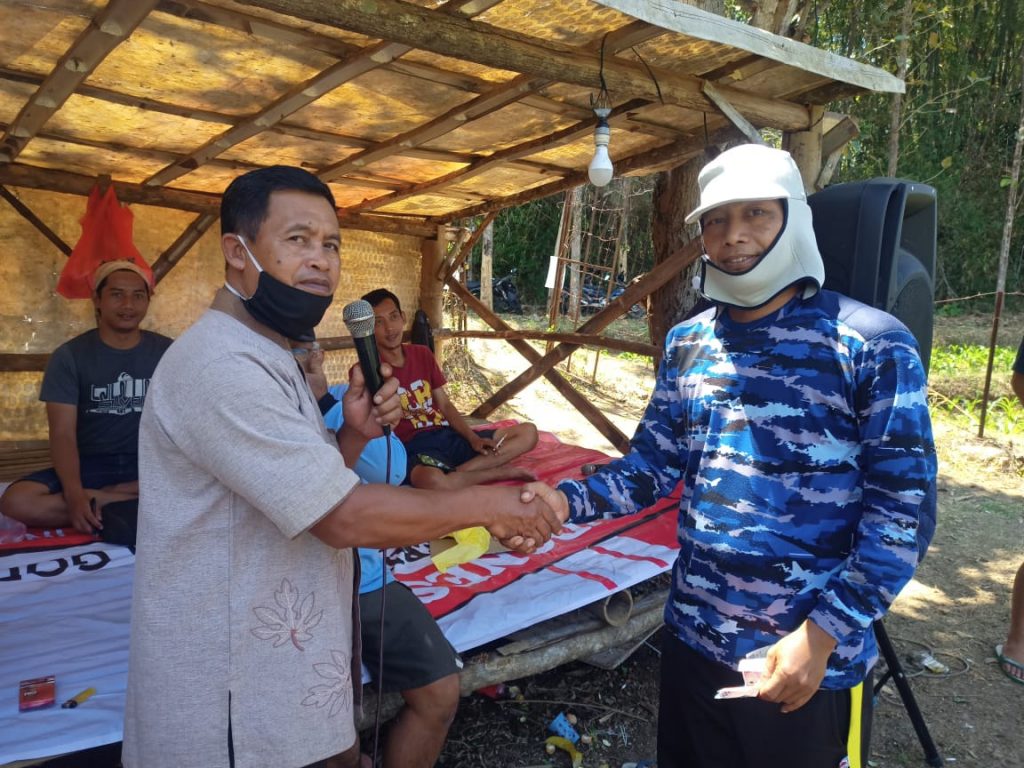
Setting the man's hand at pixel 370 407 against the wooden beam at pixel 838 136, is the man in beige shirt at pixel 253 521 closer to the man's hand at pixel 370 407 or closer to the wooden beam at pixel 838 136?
the man's hand at pixel 370 407

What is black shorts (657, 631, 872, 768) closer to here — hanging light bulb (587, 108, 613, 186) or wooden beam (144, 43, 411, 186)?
hanging light bulb (587, 108, 613, 186)

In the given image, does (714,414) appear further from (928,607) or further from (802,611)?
(928,607)

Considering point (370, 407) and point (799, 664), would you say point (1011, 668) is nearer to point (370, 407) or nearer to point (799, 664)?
point (799, 664)

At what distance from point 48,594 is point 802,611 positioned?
10.5 ft

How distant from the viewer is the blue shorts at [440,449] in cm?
482

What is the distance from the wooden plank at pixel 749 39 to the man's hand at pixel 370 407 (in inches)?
67.1

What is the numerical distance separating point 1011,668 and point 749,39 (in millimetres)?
3334

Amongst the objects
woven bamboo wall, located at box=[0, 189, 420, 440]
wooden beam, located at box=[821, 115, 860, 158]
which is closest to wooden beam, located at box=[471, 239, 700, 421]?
wooden beam, located at box=[821, 115, 860, 158]

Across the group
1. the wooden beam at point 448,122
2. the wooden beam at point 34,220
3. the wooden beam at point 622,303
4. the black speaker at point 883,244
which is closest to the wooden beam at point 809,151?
the wooden beam at point 622,303

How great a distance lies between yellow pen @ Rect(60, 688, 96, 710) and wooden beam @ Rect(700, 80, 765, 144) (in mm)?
3703

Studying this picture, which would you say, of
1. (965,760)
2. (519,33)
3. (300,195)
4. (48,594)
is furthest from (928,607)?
(48,594)

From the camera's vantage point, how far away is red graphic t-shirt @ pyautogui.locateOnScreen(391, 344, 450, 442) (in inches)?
195

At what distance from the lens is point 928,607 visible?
4234 mm

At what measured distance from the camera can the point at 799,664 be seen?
1465 millimetres
